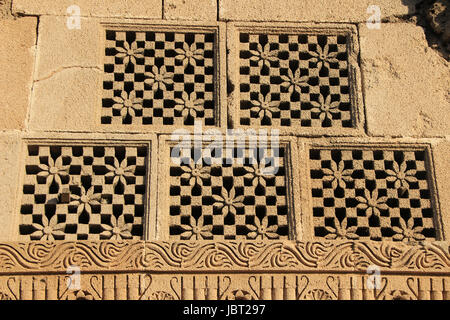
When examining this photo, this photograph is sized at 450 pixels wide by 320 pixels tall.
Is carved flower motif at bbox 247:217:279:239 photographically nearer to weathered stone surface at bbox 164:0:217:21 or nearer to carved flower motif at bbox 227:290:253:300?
carved flower motif at bbox 227:290:253:300

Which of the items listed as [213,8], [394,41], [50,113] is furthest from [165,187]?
[394,41]

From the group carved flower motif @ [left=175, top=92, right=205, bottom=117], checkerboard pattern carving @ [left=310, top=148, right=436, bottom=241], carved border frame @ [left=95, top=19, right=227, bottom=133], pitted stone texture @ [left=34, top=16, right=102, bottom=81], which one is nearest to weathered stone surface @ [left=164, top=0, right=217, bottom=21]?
carved border frame @ [left=95, top=19, right=227, bottom=133]

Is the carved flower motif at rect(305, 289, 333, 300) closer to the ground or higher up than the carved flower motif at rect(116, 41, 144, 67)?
closer to the ground

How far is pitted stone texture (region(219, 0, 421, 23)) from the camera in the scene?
7.93 m

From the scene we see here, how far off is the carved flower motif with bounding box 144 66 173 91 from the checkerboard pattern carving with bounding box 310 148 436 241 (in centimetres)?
109

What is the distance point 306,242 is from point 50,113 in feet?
6.20

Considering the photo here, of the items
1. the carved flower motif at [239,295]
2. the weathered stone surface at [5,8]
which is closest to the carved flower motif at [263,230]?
the carved flower motif at [239,295]

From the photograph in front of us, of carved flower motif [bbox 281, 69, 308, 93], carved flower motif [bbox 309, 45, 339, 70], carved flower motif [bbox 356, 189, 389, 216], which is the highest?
carved flower motif [bbox 309, 45, 339, 70]

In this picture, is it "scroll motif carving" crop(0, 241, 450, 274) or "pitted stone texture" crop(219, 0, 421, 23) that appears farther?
"pitted stone texture" crop(219, 0, 421, 23)

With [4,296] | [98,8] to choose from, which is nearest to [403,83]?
[98,8]

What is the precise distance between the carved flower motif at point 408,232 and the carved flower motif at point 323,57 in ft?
4.17

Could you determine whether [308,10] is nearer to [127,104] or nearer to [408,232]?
[127,104]

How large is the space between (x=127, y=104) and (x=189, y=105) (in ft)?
1.35
